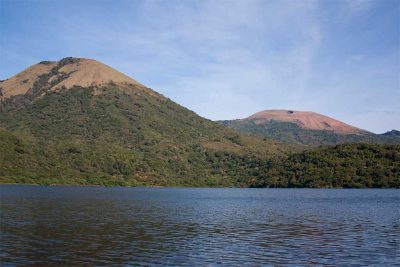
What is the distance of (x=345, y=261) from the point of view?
155 ft

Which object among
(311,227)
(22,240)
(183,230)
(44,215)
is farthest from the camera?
(44,215)

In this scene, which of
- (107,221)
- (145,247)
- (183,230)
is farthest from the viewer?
(107,221)

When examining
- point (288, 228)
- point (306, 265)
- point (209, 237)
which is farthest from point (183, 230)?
point (306, 265)

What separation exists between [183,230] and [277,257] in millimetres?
26672

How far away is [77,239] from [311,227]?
39306mm

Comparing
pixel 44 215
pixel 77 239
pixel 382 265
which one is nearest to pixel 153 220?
pixel 44 215

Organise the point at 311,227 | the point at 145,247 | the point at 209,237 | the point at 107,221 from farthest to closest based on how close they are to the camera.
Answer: the point at 107,221, the point at 311,227, the point at 209,237, the point at 145,247

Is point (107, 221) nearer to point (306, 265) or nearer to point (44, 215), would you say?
point (44, 215)

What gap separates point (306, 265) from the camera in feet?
147

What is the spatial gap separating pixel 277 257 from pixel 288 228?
28618 millimetres

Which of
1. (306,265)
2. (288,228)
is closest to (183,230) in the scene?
(288,228)

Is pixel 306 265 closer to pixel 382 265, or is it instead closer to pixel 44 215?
pixel 382 265

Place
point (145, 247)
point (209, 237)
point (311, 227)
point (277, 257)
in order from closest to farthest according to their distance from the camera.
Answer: point (277, 257), point (145, 247), point (209, 237), point (311, 227)

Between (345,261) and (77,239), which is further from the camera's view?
(77,239)
